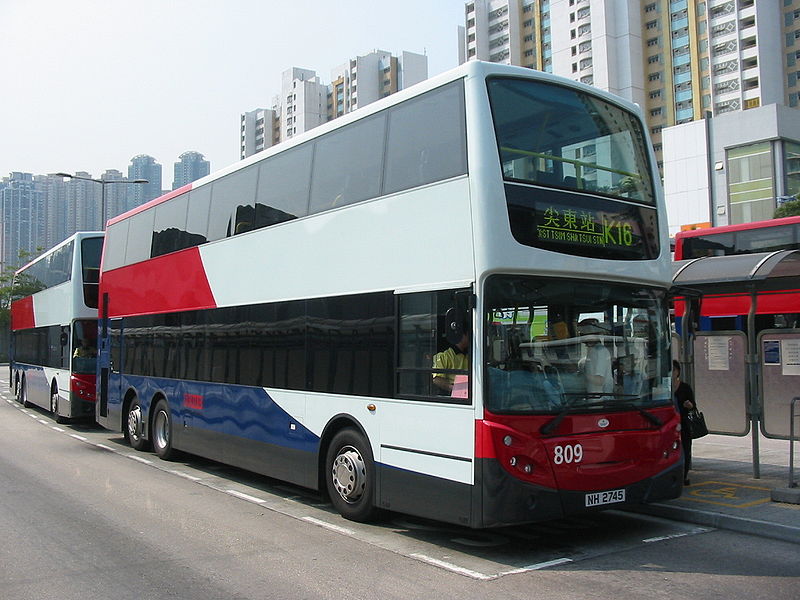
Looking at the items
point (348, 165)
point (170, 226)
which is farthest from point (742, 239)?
point (170, 226)

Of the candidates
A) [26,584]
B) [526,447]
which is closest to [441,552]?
[526,447]

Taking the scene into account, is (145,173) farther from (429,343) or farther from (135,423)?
(429,343)

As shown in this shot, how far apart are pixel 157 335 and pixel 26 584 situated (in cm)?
763

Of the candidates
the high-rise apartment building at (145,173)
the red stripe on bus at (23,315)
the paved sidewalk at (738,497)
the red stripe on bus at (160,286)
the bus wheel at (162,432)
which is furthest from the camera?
the high-rise apartment building at (145,173)

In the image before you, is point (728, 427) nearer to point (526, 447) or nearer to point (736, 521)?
point (736, 521)

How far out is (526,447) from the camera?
6523mm

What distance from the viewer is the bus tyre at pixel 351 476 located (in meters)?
7.92

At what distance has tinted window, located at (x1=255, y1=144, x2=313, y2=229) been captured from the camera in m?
9.49

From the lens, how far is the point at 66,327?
726 inches

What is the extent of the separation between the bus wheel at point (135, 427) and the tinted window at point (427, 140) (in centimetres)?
831

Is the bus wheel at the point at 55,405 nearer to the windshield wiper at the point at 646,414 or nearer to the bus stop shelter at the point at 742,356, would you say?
the bus stop shelter at the point at 742,356

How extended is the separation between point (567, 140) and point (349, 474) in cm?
398

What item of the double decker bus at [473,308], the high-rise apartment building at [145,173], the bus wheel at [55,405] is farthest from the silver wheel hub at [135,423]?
the high-rise apartment building at [145,173]

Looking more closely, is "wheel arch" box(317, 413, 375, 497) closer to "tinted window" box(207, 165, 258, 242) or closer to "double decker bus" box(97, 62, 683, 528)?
"double decker bus" box(97, 62, 683, 528)
